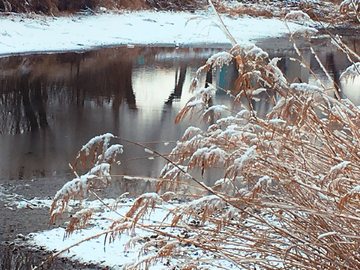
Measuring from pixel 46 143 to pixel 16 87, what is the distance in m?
4.14

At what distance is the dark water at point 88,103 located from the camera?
6.18 m

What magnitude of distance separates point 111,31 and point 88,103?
1306 cm

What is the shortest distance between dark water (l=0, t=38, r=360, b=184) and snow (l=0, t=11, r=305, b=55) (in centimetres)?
201

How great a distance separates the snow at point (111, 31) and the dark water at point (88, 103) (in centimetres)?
201

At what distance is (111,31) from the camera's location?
21.7 m

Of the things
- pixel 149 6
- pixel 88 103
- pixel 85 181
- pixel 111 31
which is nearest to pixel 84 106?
pixel 88 103

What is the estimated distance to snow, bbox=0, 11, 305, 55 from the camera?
56.2 ft

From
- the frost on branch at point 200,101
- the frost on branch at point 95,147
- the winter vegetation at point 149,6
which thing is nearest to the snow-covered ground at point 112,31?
the winter vegetation at point 149,6

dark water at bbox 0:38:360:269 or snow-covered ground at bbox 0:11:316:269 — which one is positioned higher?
snow-covered ground at bbox 0:11:316:269

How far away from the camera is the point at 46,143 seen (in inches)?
268

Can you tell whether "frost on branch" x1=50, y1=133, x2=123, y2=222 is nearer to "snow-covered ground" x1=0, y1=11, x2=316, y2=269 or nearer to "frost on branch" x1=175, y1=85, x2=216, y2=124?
"frost on branch" x1=175, y1=85, x2=216, y2=124

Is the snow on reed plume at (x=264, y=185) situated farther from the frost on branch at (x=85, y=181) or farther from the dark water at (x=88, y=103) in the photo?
the dark water at (x=88, y=103)

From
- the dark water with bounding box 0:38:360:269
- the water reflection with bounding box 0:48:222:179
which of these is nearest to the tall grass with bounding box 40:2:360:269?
the dark water with bounding box 0:38:360:269

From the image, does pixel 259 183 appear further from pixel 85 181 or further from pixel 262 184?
pixel 85 181
